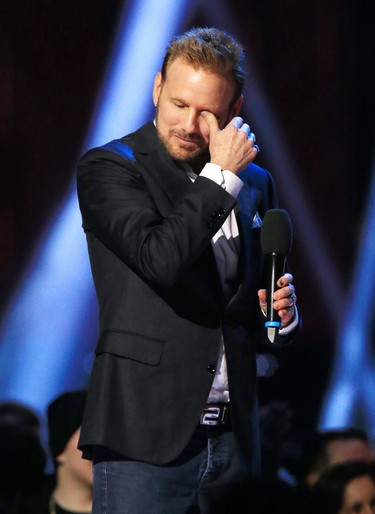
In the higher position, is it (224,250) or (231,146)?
(231,146)

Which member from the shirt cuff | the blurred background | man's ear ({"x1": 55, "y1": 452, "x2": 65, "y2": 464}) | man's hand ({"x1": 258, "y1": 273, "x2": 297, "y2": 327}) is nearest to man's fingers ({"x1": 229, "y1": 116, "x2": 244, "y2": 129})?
the shirt cuff

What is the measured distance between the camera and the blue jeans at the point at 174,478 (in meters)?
2.11

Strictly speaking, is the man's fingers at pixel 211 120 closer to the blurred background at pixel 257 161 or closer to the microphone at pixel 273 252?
the microphone at pixel 273 252

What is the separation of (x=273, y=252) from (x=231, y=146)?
0.25 m

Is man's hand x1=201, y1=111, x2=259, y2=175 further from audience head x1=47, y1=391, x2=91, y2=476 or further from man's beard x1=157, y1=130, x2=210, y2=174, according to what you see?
audience head x1=47, y1=391, x2=91, y2=476

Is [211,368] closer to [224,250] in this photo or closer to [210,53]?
[224,250]

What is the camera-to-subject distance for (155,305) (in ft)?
7.20

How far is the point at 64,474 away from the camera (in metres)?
3.54

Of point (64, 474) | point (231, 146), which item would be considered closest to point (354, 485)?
point (64, 474)

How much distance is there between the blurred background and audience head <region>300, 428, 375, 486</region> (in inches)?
60.0

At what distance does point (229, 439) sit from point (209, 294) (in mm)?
323

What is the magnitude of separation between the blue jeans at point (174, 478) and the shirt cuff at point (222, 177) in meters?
0.52

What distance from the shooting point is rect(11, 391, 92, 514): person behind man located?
11.5ft

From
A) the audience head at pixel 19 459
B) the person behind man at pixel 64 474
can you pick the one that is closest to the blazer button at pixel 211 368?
the person behind man at pixel 64 474
